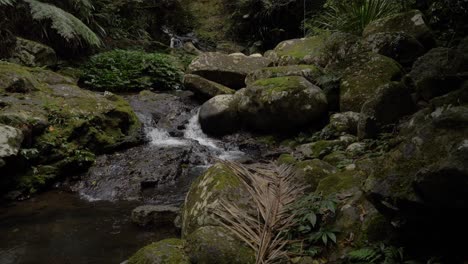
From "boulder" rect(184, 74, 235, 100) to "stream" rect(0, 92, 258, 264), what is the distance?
79cm

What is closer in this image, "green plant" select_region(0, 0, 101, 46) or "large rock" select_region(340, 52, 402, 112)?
"large rock" select_region(340, 52, 402, 112)

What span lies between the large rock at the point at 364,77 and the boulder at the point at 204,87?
351cm

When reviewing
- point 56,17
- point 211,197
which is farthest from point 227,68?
point 211,197

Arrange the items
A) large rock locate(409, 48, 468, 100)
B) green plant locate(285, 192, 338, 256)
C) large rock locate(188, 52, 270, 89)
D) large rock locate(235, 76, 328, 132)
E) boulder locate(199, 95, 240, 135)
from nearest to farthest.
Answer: green plant locate(285, 192, 338, 256) < large rock locate(409, 48, 468, 100) < large rock locate(235, 76, 328, 132) < boulder locate(199, 95, 240, 135) < large rock locate(188, 52, 270, 89)

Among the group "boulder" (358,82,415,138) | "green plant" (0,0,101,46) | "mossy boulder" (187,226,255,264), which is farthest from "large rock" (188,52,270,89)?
"mossy boulder" (187,226,255,264)

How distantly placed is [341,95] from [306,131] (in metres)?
0.98

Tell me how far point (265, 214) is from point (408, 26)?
15.5 feet

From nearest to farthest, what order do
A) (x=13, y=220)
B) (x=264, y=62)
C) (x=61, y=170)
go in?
1. (x=13, y=220)
2. (x=61, y=170)
3. (x=264, y=62)

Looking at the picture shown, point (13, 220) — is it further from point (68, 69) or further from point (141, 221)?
point (68, 69)

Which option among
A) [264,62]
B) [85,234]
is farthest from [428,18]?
[85,234]

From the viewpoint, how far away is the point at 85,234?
4094 millimetres

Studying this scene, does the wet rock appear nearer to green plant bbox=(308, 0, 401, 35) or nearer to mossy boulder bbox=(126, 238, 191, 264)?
mossy boulder bbox=(126, 238, 191, 264)

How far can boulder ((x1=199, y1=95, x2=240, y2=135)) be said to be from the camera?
25.3 ft

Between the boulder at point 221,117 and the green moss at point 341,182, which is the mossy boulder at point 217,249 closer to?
the green moss at point 341,182
